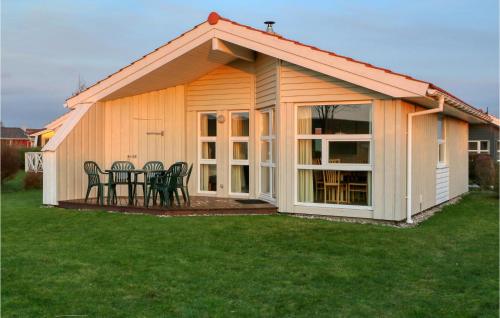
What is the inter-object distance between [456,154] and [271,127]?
737cm

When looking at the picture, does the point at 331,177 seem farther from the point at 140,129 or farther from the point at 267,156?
the point at 140,129

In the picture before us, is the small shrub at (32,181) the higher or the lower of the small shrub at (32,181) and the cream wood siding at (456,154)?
the lower

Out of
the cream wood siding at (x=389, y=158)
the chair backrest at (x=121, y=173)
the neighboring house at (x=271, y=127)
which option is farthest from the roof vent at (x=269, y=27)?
the chair backrest at (x=121, y=173)

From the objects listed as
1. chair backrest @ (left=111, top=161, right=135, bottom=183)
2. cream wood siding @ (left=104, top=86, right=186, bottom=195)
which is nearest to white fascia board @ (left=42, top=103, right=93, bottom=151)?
cream wood siding @ (left=104, top=86, right=186, bottom=195)

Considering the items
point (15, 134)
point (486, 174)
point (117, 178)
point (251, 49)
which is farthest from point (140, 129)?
point (15, 134)

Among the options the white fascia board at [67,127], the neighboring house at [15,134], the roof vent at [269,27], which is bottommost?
the white fascia board at [67,127]

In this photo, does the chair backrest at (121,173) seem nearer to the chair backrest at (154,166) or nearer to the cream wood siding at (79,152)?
the chair backrest at (154,166)

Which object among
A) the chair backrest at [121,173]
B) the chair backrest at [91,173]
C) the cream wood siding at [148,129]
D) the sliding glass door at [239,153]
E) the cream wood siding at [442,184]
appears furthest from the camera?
the cream wood siding at [148,129]

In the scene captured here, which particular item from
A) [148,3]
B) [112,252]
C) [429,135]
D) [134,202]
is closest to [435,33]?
[429,135]

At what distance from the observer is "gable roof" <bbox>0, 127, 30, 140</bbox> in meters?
64.9

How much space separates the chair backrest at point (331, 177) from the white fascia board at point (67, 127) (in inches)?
239

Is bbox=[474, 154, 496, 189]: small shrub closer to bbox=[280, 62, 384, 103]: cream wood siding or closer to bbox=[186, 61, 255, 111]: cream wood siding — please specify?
bbox=[280, 62, 384, 103]: cream wood siding

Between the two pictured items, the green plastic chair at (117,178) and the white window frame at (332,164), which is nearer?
the white window frame at (332,164)

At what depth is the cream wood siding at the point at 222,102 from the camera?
11.4 m
